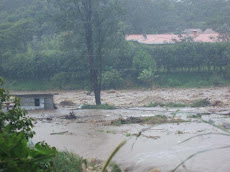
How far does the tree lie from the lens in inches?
906

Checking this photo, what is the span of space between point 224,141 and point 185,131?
250 centimetres

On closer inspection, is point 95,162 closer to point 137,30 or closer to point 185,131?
point 185,131

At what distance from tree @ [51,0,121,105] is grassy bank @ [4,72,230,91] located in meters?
11.0

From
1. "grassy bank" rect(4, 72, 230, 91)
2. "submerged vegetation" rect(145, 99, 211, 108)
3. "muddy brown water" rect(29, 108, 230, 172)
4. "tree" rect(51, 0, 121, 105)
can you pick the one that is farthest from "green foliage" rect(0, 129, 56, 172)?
"grassy bank" rect(4, 72, 230, 91)

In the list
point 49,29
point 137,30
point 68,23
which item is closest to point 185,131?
point 68,23

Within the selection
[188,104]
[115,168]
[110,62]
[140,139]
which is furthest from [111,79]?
[115,168]

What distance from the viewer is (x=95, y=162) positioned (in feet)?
33.5

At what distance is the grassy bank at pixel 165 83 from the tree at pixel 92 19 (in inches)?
432

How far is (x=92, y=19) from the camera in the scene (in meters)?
23.6

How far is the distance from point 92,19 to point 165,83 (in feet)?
44.4

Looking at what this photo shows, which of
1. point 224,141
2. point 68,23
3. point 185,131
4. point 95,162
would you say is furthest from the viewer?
point 68,23

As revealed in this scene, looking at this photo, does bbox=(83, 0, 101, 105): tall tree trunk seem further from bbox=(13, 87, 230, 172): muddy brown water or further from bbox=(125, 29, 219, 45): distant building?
bbox=(125, 29, 219, 45): distant building

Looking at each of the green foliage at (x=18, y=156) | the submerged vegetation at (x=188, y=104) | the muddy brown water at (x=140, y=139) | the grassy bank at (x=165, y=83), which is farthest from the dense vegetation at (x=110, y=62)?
the green foliage at (x=18, y=156)

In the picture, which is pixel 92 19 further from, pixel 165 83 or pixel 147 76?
pixel 165 83
